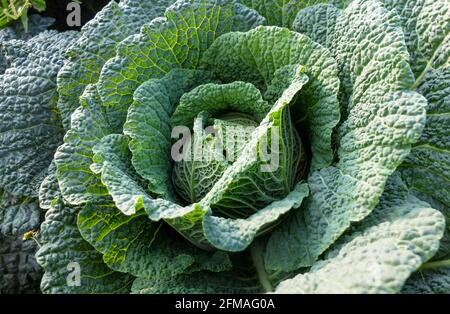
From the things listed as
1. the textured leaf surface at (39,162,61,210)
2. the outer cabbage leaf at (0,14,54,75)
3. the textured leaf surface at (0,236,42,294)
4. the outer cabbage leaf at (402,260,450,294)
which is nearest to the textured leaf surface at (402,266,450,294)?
the outer cabbage leaf at (402,260,450,294)

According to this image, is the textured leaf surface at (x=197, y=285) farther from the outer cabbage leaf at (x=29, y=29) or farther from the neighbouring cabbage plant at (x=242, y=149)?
the outer cabbage leaf at (x=29, y=29)

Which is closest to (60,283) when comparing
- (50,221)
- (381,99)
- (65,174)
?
(50,221)

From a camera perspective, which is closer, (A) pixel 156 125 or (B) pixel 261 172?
(B) pixel 261 172

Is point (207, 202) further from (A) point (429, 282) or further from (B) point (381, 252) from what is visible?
(A) point (429, 282)

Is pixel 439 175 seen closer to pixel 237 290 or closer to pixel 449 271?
pixel 449 271

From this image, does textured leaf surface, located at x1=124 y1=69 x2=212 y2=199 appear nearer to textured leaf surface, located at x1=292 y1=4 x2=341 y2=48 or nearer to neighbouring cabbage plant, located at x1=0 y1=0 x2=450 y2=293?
neighbouring cabbage plant, located at x1=0 y1=0 x2=450 y2=293

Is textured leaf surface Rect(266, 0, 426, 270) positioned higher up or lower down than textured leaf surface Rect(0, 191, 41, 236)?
higher up

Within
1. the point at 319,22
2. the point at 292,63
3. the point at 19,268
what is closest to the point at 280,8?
the point at 319,22
